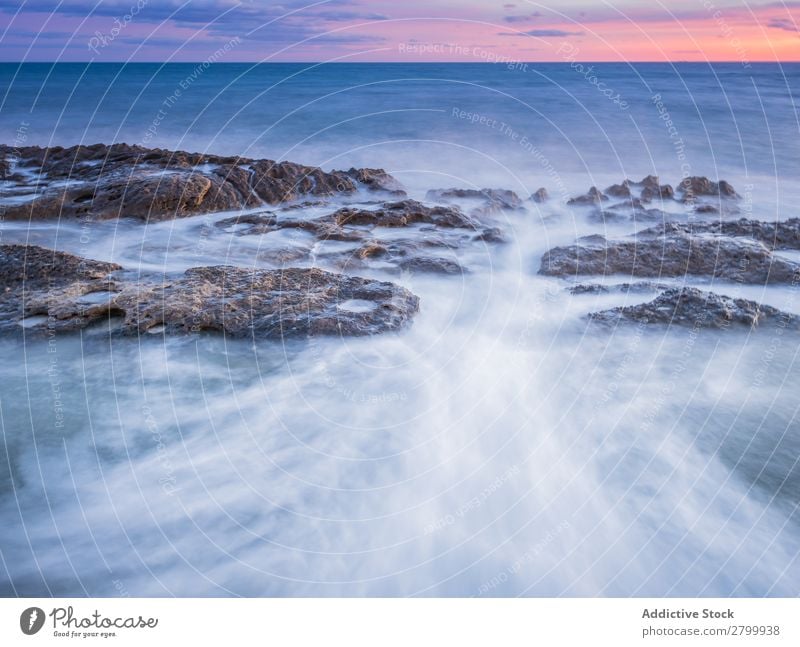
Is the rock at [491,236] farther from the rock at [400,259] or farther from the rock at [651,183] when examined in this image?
the rock at [651,183]

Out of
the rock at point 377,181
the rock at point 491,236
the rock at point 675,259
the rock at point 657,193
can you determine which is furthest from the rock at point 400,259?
the rock at point 657,193

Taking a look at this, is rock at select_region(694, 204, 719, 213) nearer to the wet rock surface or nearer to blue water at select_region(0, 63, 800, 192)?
the wet rock surface

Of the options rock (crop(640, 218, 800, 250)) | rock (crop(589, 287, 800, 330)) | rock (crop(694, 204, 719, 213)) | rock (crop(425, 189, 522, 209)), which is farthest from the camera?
rock (crop(425, 189, 522, 209))

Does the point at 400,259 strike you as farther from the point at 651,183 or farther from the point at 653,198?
the point at 651,183

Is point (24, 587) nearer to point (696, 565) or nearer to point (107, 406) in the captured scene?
point (107, 406)

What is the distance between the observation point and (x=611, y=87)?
79.6 ft

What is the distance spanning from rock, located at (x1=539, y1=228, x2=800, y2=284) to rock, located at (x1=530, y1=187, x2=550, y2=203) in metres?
2.57

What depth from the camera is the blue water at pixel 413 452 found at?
12.7 ft

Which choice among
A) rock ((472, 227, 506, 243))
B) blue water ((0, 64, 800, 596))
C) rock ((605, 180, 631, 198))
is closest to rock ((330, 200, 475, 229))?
rock ((472, 227, 506, 243))

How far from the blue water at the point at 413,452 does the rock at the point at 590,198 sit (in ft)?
6.73

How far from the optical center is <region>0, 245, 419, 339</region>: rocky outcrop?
5.70 metres

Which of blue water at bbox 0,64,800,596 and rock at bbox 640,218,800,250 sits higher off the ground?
rock at bbox 640,218,800,250
